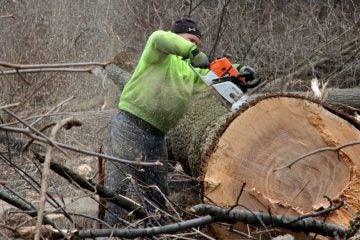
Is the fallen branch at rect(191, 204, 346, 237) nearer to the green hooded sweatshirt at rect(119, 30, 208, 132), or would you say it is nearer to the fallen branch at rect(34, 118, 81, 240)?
the fallen branch at rect(34, 118, 81, 240)

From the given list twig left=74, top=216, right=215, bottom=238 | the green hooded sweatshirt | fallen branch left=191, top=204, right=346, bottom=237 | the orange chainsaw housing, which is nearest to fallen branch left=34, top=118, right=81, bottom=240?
twig left=74, top=216, right=215, bottom=238

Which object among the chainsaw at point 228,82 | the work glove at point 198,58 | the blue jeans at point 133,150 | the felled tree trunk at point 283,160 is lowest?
the blue jeans at point 133,150

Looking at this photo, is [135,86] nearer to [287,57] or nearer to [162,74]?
[162,74]

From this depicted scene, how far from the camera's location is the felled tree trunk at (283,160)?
3.88 m

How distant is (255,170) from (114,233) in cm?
163

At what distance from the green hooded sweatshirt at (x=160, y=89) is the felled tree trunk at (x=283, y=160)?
3.15 feet

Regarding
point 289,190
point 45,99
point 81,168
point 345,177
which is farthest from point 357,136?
point 45,99

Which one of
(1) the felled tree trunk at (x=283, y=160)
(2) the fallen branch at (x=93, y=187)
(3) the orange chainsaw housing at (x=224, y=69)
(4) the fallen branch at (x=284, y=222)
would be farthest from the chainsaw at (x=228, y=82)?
(4) the fallen branch at (x=284, y=222)

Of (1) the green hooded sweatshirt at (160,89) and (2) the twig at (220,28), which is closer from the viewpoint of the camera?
(1) the green hooded sweatshirt at (160,89)

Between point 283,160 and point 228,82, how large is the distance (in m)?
0.80

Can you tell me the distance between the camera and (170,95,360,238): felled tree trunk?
3883mm

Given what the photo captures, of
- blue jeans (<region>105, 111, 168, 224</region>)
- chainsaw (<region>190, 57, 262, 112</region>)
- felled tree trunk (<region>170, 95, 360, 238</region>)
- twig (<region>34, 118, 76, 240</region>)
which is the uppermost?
twig (<region>34, 118, 76, 240</region>)

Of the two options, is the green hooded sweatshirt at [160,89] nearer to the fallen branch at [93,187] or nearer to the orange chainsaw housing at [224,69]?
the orange chainsaw housing at [224,69]

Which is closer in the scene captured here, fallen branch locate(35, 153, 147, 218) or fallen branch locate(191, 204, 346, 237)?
fallen branch locate(191, 204, 346, 237)
